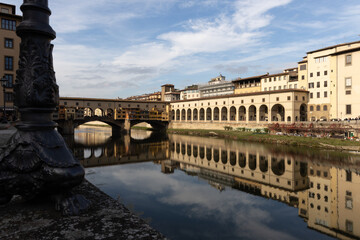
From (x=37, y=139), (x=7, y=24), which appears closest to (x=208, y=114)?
(x=7, y=24)

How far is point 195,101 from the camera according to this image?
7494 cm

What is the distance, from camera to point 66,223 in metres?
4.88

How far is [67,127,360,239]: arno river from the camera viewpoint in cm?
1002

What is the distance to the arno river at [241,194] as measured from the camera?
1002cm

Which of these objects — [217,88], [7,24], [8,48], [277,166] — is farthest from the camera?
[217,88]

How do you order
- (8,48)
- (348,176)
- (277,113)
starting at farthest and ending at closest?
(277,113), (8,48), (348,176)

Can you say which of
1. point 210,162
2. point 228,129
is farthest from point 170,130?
point 210,162

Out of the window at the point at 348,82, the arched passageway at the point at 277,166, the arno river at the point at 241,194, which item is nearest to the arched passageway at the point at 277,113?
the window at the point at 348,82

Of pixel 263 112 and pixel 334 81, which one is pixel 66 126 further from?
pixel 334 81

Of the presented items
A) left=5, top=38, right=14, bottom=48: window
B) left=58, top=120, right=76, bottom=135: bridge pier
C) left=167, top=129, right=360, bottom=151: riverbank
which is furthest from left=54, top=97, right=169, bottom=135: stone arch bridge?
left=167, top=129, right=360, bottom=151: riverbank

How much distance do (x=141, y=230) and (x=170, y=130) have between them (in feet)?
223

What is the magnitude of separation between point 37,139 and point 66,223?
7.17 ft

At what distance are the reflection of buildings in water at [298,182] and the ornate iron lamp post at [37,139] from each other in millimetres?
10695

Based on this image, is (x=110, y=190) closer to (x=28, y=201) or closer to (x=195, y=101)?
(x=28, y=201)
